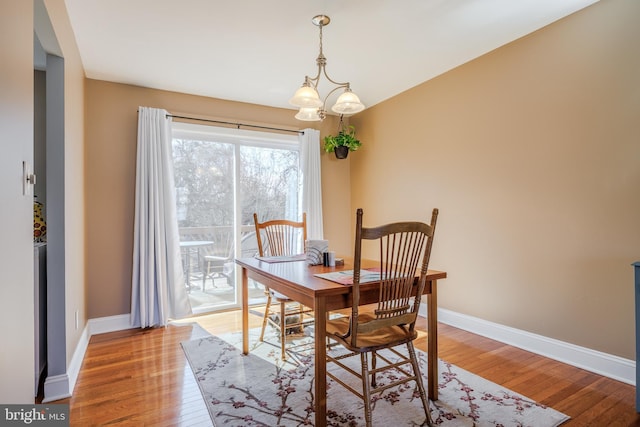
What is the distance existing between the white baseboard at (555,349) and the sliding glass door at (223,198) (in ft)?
7.66

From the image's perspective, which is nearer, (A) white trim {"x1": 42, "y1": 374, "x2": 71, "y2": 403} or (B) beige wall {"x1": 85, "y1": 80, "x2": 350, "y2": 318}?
(A) white trim {"x1": 42, "y1": 374, "x2": 71, "y2": 403}

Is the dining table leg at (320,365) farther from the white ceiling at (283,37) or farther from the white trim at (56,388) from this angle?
the white ceiling at (283,37)

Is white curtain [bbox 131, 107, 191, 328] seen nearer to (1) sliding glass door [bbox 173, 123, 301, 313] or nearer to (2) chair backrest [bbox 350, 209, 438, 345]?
(1) sliding glass door [bbox 173, 123, 301, 313]

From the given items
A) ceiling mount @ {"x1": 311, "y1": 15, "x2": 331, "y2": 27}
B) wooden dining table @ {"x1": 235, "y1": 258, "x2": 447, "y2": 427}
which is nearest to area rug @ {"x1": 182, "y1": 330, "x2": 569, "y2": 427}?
wooden dining table @ {"x1": 235, "y1": 258, "x2": 447, "y2": 427}

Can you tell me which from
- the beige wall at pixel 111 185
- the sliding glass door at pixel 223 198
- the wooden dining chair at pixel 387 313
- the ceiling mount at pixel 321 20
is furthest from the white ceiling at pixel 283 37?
the wooden dining chair at pixel 387 313

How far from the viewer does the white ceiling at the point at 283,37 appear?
228cm

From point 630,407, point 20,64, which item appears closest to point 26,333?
point 20,64

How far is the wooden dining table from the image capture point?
1699 mm

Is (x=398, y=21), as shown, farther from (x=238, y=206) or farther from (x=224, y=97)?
(x=238, y=206)

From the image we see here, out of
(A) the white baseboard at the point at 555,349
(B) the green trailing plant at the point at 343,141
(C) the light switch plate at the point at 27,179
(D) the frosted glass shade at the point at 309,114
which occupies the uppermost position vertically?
(B) the green trailing plant at the point at 343,141

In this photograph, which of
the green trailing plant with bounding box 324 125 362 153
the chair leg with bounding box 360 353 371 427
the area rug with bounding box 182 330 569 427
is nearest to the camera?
the chair leg with bounding box 360 353 371 427

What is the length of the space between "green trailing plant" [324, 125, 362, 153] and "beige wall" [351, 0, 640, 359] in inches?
33.0

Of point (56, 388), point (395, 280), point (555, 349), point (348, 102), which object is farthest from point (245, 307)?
point (555, 349)

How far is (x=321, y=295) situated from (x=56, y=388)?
1.79 metres
